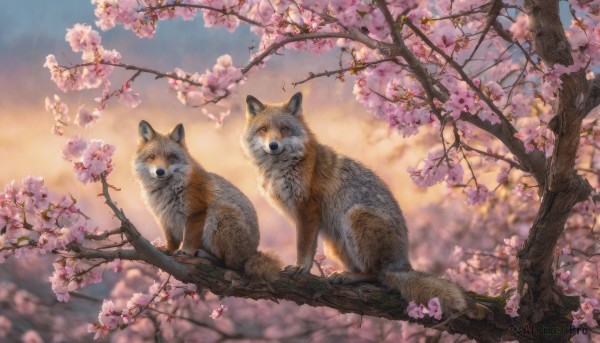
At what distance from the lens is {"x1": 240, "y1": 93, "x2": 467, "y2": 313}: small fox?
245 inches

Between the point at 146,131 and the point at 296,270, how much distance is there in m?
2.38

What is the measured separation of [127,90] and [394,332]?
5252 millimetres

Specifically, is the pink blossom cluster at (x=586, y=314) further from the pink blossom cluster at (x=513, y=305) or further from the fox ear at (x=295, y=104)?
the fox ear at (x=295, y=104)

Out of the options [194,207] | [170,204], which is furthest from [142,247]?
[170,204]

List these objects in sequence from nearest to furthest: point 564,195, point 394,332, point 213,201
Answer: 1. point 564,195
2. point 213,201
3. point 394,332

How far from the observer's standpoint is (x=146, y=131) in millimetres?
7238

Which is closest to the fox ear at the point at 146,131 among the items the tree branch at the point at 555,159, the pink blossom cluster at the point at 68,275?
the pink blossom cluster at the point at 68,275

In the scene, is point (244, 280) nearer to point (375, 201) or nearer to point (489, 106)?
point (375, 201)

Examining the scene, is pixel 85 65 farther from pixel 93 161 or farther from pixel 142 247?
pixel 142 247

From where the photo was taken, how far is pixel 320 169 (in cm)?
663

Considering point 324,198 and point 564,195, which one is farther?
point 324,198

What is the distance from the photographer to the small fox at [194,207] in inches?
247

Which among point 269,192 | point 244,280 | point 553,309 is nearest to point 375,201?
point 269,192

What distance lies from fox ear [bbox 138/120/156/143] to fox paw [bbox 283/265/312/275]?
223cm
